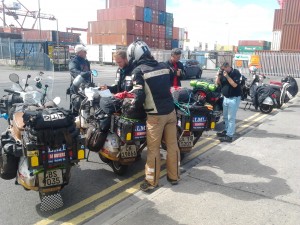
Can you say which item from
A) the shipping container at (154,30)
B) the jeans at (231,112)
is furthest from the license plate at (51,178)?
the shipping container at (154,30)

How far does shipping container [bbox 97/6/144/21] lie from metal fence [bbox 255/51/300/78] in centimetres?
2412

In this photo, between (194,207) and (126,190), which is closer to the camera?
(194,207)

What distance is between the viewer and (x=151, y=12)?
46.0 meters

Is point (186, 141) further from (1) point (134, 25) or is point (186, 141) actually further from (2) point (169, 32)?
(2) point (169, 32)

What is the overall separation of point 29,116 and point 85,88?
71.8 inches

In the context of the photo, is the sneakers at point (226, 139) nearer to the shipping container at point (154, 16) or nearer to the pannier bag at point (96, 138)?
the pannier bag at point (96, 138)

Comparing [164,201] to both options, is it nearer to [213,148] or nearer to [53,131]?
[53,131]

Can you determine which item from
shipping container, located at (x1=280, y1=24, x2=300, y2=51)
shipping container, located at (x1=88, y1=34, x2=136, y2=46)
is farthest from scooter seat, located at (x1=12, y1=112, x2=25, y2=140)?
shipping container, located at (x1=88, y1=34, x2=136, y2=46)

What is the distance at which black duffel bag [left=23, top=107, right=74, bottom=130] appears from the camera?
10.6 feet

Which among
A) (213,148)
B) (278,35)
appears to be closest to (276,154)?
(213,148)

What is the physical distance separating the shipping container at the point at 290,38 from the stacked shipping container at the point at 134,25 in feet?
68.9

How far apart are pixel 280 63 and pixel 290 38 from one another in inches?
192

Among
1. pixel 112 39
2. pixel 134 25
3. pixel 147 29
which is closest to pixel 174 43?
pixel 147 29

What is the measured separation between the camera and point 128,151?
14.3 feet
